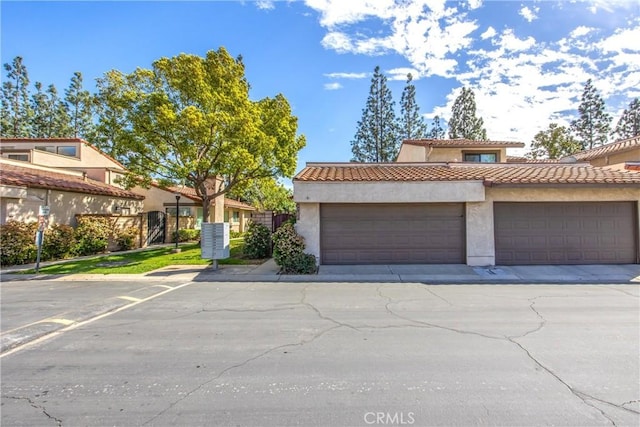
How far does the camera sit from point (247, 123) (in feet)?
50.6

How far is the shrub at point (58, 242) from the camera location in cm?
1471

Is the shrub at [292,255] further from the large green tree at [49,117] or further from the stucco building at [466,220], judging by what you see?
the large green tree at [49,117]

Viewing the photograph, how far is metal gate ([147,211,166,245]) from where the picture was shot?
22.2 metres

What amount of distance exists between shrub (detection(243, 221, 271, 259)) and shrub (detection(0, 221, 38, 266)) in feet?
29.7

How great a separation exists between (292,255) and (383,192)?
414 cm

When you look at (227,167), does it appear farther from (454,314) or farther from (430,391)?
(430,391)

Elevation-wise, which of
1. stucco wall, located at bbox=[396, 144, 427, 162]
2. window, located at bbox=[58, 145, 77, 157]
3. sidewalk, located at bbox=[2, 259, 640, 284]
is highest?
window, located at bbox=[58, 145, 77, 157]

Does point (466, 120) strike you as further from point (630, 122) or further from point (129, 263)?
point (129, 263)

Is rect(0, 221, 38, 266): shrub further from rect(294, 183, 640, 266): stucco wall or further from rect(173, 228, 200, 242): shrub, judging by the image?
rect(294, 183, 640, 266): stucco wall

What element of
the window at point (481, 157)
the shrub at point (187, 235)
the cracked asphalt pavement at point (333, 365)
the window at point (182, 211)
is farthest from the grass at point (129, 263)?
the window at point (481, 157)

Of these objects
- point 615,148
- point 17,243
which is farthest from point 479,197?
point 17,243

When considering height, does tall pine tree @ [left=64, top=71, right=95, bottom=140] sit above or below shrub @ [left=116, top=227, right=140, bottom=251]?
above

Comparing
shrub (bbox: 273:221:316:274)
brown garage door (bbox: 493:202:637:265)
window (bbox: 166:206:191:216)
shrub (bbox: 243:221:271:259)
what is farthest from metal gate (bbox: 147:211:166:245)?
brown garage door (bbox: 493:202:637:265)

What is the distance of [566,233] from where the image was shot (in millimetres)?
12312
